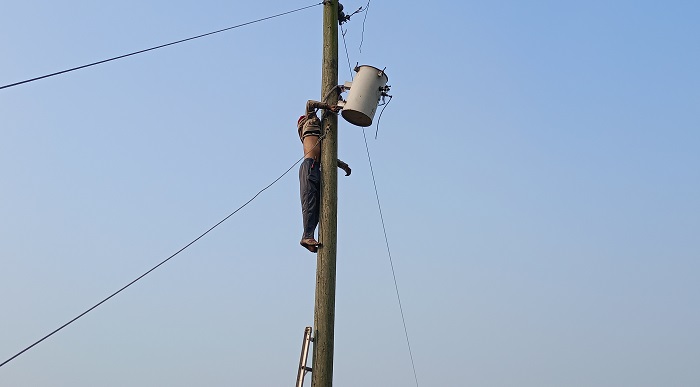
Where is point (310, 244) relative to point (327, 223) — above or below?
below

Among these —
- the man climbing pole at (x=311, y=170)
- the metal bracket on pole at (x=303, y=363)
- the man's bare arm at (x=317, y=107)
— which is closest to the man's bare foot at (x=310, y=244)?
the man climbing pole at (x=311, y=170)

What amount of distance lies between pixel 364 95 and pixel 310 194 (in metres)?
0.88

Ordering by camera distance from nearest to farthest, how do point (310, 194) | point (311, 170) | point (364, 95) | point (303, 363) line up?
point (303, 363) < point (310, 194) < point (311, 170) < point (364, 95)

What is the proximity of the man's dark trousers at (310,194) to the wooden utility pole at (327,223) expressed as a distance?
0.17 ft

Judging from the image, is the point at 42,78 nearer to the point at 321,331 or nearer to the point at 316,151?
the point at 316,151

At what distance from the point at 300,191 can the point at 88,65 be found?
5.55 feet

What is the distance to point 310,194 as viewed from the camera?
6004mm

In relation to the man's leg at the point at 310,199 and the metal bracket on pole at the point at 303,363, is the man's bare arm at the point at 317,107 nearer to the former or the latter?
the man's leg at the point at 310,199

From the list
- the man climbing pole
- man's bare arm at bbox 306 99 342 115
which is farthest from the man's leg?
man's bare arm at bbox 306 99 342 115

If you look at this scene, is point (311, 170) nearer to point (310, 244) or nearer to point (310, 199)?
point (310, 199)

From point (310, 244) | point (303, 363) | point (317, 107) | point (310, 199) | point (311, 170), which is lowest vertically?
point (303, 363)

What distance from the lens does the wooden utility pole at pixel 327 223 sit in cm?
554

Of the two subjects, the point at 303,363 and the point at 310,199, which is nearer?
the point at 303,363

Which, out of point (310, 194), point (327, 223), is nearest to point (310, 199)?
point (310, 194)
